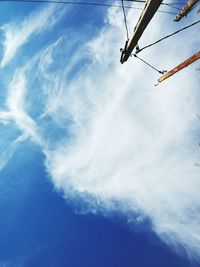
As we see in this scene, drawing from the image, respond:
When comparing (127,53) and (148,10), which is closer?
(148,10)

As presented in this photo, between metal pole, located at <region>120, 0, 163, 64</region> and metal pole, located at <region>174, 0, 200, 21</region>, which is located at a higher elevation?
metal pole, located at <region>174, 0, 200, 21</region>

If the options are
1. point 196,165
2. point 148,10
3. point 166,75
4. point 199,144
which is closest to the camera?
point 148,10

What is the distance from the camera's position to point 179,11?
13.3 m

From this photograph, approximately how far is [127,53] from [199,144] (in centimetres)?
3892

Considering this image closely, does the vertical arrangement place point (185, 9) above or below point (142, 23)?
above

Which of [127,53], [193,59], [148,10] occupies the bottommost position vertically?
[148,10]

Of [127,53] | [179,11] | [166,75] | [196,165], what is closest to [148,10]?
[127,53]

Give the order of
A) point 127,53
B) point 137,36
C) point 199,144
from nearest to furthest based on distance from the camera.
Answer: point 137,36 → point 127,53 → point 199,144

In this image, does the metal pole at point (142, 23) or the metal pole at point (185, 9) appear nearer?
the metal pole at point (142, 23)

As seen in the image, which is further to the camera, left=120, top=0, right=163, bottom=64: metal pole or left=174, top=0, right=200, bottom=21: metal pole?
left=174, top=0, right=200, bottom=21: metal pole

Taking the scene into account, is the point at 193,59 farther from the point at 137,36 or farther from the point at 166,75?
the point at 137,36

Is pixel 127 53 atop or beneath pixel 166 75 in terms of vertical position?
beneath

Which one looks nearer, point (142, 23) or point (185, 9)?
point (142, 23)

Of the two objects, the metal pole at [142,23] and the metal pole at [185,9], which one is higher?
the metal pole at [185,9]
